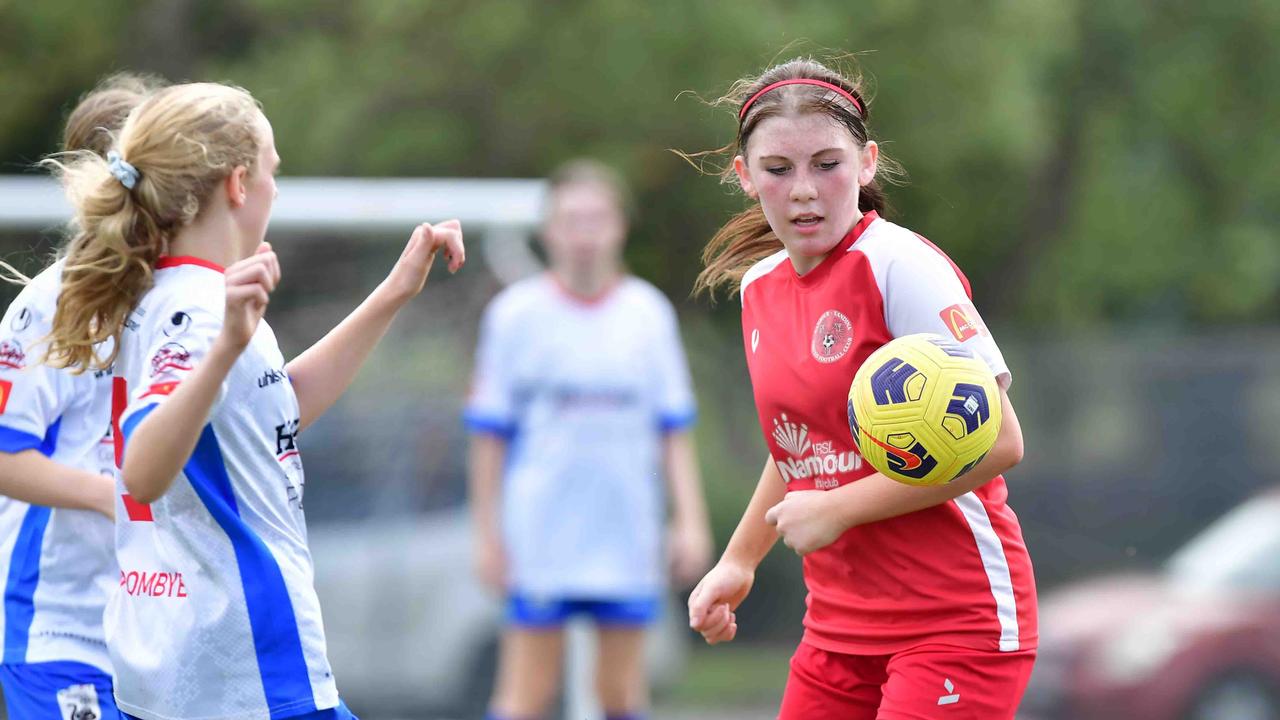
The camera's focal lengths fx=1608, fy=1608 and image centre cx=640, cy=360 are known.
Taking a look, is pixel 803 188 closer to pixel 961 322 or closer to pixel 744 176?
pixel 744 176

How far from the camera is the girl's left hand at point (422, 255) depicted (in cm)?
296

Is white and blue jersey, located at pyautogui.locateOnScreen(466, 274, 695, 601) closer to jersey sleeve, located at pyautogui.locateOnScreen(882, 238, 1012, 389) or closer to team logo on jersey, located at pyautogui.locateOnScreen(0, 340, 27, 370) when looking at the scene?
team logo on jersey, located at pyautogui.locateOnScreen(0, 340, 27, 370)

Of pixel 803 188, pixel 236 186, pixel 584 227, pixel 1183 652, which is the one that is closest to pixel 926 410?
pixel 803 188

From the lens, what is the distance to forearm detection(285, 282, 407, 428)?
9.87 ft

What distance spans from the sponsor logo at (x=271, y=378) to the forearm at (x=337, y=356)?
188mm

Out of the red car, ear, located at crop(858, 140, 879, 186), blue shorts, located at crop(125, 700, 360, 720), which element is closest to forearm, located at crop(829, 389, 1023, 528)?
ear, located at crop(858, 140, 879, 186)

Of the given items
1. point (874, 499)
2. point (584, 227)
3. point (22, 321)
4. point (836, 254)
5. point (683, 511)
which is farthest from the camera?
point (683, 511)

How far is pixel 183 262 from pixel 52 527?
2.79 ft

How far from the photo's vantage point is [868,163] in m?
3.24

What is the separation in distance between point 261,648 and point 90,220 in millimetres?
825

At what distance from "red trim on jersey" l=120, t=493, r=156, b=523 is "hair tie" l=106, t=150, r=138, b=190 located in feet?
1.78

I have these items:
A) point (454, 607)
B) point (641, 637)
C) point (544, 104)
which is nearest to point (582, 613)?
point (641, 637)

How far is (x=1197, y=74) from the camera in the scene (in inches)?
513

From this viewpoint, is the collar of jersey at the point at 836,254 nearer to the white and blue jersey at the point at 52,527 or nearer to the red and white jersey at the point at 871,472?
the red and white jersey at the point at 871,472
